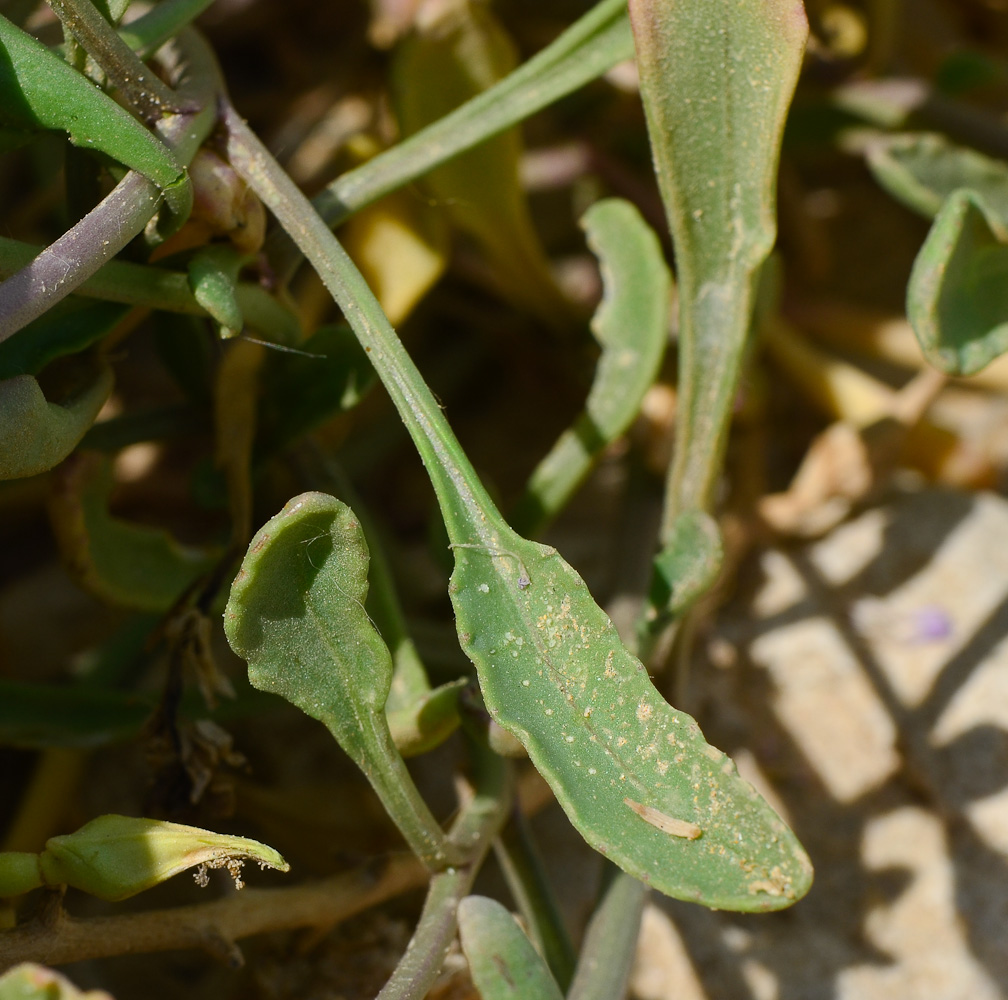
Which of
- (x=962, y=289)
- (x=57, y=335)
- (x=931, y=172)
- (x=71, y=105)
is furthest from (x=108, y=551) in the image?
(x=931, y=172)

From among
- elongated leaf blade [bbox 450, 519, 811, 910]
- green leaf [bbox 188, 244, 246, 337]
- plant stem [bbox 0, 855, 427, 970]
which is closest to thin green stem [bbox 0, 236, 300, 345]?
green leaf [bbox 188, 244, 246, 337]

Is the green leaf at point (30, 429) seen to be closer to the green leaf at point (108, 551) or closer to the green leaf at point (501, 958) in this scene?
the green leaf at point (108, 551)

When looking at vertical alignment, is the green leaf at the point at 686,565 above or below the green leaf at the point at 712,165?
below

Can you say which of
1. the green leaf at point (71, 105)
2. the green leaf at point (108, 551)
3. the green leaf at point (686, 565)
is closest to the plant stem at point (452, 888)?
the green leaf at point (686, 565)

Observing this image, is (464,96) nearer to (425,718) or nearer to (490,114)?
(490,114)

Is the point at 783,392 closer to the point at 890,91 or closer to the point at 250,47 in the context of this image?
the point at 890,91

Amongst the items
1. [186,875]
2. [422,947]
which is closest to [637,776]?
[422,947]
